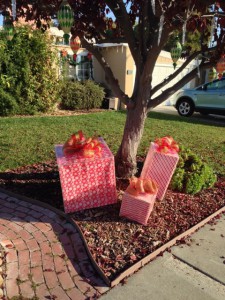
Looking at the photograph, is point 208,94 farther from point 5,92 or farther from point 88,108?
point 5,92

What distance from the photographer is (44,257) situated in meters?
2.64

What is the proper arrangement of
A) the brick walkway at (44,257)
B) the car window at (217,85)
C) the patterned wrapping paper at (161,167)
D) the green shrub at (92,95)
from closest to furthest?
1. the brick walkway at (44,257)
2. the patterned wrapping paper at (161,167)
3. the car window at (217,85)
4. the green shrub at (92,95)

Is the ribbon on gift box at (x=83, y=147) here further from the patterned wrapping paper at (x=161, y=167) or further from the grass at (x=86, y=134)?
the grass at (x=86, y=134)

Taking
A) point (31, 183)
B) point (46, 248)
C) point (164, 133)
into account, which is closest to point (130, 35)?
point (31, 183)

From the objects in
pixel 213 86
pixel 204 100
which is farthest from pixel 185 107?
pixel 213 86

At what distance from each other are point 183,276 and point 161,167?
137 centimetres

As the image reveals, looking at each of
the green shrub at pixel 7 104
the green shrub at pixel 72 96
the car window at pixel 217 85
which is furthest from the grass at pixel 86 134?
the car window at pixel 217 85

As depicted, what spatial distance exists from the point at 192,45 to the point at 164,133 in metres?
3.85

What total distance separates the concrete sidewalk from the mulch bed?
16 cm

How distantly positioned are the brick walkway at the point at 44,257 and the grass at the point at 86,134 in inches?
65.3

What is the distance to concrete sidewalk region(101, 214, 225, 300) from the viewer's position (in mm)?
2305

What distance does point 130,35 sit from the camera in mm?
3830

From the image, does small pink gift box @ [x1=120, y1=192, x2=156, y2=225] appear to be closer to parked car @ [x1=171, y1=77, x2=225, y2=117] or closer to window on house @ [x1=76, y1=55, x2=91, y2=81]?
parked car @ [x1=171, y1=77, x2=225, y2=117]

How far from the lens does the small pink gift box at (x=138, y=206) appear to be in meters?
3.06
